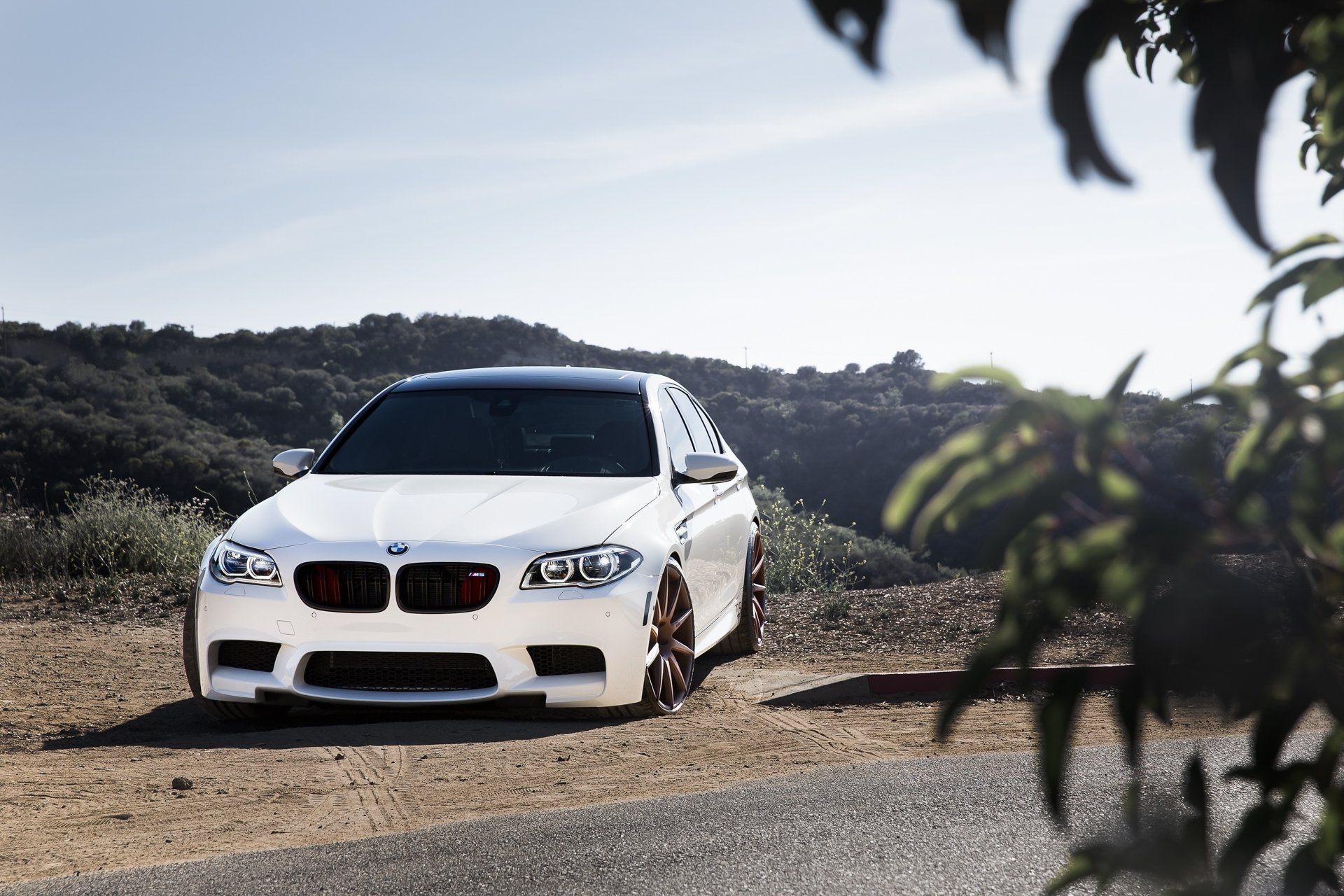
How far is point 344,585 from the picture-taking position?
5332 millimetres

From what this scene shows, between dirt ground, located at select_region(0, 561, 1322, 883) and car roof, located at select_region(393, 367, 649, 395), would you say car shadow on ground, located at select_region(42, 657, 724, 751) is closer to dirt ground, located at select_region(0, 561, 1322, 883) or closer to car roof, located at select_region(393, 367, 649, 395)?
dirt ground, located at select_region(0, 561, 1322, 883)

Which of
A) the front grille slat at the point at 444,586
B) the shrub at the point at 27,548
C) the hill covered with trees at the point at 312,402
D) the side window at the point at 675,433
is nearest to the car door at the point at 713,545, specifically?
the side window at the point at 675,433

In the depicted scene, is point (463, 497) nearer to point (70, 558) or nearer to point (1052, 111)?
point (1052, 111)

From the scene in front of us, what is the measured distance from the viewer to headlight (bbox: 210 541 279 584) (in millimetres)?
5398

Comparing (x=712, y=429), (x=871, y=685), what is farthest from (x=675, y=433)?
(x=871, y=685)

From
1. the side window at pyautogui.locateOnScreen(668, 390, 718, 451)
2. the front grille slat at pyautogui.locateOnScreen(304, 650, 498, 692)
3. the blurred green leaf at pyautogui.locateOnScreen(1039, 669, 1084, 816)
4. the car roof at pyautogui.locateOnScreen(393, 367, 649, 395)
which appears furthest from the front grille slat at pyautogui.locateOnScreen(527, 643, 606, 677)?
the blurred green leaf at pyautogui.locateOnScreen(1039, 669, 1084, 816)

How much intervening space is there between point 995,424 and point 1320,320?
14.7 inches

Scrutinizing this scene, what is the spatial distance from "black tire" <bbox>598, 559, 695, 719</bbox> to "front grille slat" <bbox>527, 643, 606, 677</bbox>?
0.78 feet

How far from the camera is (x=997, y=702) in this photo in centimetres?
638

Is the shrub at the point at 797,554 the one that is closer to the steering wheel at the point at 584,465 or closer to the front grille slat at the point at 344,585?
the steering wheel at the point at 584,465

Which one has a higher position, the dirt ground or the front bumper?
the front bumper

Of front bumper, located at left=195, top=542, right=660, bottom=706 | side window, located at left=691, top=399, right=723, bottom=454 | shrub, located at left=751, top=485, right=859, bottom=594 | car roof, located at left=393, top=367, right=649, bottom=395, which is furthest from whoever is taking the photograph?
shrub, located at left=751, top=485, right=859, bottom=594

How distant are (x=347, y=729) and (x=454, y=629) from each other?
77 cm

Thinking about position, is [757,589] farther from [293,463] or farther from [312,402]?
[312,402]
